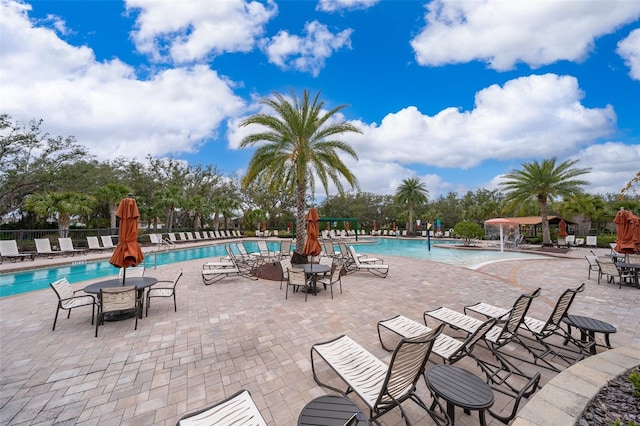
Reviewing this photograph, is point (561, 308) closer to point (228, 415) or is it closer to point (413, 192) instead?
point (228, 415)

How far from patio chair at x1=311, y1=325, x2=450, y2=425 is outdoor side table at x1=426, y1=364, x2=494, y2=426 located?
121 millimetres

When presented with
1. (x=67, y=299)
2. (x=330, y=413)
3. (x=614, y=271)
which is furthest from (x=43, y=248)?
(x=614, y=271)

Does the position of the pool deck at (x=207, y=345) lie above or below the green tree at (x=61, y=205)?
below

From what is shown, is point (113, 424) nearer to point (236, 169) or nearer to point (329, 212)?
point (236, 169)

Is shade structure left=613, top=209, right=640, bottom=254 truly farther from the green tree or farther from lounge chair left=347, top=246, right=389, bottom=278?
the green tree

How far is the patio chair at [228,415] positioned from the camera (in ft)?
6.29

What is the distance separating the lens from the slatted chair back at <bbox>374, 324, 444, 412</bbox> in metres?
2.13

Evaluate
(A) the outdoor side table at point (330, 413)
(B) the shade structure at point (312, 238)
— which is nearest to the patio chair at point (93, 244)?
(B) the shade structure at point (312, 238)

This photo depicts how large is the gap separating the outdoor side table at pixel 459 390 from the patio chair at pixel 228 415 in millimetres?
1464

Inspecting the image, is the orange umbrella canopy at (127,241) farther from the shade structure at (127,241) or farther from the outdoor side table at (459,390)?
the outdoor side table at (459,390)

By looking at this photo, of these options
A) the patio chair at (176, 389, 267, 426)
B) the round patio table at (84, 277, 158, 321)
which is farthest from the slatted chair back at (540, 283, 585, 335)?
the round patio table at (84, 277, 158, 321)

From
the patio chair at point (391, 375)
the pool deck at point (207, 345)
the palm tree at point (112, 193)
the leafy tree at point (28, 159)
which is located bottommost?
the pool deck at point (207, 345)

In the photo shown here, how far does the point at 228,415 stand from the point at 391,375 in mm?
1360

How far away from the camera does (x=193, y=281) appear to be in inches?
324
